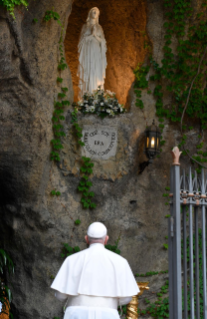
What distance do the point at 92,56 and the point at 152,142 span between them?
2.42 metres

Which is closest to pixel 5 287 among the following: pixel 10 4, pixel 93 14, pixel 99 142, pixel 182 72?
pixel 99 142

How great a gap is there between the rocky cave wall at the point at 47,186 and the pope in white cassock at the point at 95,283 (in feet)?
12.0

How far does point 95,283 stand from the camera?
344cm

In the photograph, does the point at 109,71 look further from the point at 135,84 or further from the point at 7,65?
the point at 7,65

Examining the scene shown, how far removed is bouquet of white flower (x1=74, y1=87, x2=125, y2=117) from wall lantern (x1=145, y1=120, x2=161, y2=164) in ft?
2.87

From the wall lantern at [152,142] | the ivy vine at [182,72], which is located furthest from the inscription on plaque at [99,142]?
the ivy vine at [182,72]

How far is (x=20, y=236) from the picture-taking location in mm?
7199

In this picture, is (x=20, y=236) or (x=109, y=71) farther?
(x=109, y=71)

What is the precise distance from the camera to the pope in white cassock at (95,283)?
3.41m

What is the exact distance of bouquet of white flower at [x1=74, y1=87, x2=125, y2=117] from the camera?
25.5 feet

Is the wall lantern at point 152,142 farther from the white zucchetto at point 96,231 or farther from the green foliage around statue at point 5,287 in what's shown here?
the white zucchetto at point 96,231

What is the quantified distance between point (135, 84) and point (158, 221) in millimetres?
2705

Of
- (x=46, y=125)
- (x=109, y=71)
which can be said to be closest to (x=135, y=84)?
(x=109, y=71)

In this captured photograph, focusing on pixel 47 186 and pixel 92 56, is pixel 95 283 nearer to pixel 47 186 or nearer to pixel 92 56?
pixel 47 186
